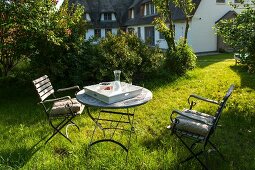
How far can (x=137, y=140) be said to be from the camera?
5273mm

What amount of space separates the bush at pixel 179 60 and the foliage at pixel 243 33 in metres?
3.57

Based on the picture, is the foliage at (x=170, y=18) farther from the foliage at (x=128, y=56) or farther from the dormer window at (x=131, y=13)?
the dormer window at (x=131, y=13)

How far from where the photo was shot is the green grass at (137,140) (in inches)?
174

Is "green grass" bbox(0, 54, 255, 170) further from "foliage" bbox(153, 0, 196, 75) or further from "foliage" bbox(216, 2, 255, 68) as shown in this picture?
"foliage" bbox(153, 0, 196, 75)

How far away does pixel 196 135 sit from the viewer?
4191mm

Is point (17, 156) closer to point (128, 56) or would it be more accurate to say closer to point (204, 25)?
point (128, 56)

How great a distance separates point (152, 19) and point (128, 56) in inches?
796

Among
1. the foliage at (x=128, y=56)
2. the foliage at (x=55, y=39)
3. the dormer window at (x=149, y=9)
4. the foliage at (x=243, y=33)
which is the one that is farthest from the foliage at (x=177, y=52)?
the dormer window at (x=149, y=9)

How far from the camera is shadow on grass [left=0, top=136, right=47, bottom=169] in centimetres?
441

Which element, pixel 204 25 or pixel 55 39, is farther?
pixel 204 25

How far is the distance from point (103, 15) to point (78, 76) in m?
32.0

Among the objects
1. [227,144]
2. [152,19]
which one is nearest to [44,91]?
[227,144]

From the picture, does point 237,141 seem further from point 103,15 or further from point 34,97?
point 103,15

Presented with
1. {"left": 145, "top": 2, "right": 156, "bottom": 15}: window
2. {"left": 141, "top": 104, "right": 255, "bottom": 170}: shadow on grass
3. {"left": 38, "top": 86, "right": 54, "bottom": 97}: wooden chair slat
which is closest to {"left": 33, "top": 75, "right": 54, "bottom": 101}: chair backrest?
{"left": 38, "top": 86, "right": 54, "bottom": 97}: wooden chair slat
